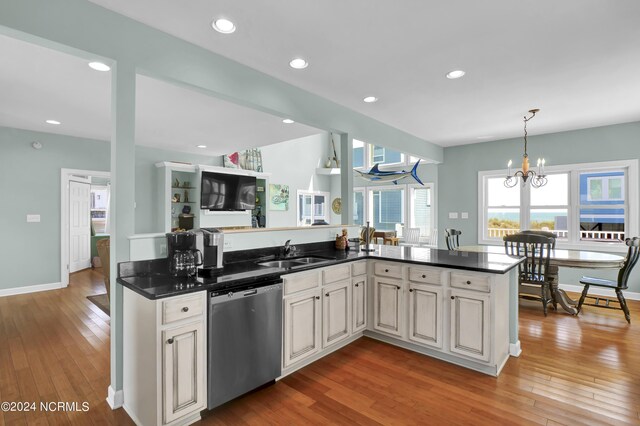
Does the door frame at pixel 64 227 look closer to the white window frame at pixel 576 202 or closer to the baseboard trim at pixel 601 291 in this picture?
the white window frame at pixel 576 202

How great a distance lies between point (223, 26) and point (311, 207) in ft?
25.8

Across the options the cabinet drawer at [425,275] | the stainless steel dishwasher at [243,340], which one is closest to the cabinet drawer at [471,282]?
the cabinet drawer at [425,275]

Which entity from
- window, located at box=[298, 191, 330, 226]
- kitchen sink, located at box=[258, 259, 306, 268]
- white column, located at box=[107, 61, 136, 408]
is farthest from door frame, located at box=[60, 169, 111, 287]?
window, located at box=[298, 191, 330, 226]

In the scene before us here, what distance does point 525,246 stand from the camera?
3996 mm

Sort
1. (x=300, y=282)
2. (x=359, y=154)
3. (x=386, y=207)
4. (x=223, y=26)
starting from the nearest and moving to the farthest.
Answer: (x=223, y=26)
(x=300, y=282)
(x=386, y=207)
(x=359, y=154)

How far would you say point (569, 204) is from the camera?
17.8 ft

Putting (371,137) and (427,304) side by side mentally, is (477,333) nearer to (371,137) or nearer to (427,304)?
(427,304)

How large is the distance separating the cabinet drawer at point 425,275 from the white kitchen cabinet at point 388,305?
6.2 inches

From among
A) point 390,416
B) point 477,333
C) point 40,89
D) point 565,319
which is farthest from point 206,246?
point 565,319

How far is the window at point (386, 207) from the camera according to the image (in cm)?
878

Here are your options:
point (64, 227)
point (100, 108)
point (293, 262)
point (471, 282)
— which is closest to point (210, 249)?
point (293, 262)

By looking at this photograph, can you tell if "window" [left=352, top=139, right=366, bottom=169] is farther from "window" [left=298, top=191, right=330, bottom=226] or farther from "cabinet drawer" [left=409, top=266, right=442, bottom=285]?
"cabinet drawer" [left=409, top=266, right=442, bottom=285]

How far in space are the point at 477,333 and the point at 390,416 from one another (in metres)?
1.04

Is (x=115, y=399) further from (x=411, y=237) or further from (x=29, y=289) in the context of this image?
(x=411, y=237)
